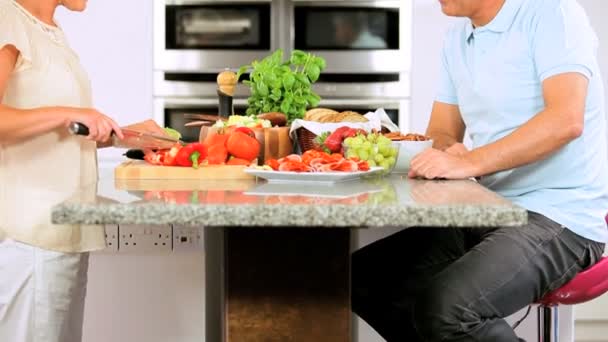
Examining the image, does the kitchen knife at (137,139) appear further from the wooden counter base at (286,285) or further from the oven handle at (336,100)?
the oven handle at (336,100)

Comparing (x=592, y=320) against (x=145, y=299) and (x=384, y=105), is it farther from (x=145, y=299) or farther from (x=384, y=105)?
(x=145, y=299)

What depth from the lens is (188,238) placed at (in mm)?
2232

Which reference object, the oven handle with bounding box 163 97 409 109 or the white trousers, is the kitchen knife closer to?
the white trousers

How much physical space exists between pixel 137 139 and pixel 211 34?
96.2 inches

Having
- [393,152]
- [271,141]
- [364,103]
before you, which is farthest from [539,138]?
[364,103]

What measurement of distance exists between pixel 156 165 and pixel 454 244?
0.72 m

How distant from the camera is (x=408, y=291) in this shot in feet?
6.71

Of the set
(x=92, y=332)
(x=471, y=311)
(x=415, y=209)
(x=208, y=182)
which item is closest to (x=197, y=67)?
(x=92, y=332)

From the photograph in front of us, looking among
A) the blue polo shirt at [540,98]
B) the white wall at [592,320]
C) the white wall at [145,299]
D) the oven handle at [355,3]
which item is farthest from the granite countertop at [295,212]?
the oven handle at [355,3]

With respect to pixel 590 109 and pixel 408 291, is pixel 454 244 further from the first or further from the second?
pixel 590 109

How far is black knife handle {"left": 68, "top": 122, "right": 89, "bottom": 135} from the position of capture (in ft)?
6.04

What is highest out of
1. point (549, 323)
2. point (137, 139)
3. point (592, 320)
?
point (137, 139)

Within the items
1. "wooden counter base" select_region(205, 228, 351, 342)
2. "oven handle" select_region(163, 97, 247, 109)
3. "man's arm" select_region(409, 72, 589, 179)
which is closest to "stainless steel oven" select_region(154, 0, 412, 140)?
"oven handle" select_region(163, 97, 247, 109)

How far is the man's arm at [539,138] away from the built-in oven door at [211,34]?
2.54m
